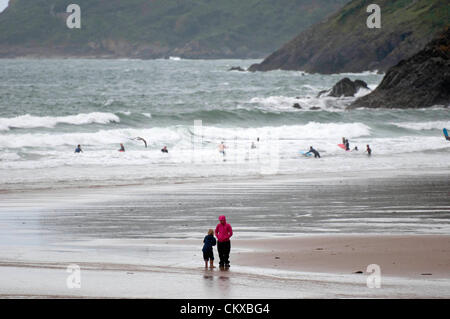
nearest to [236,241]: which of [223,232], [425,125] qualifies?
[223,232]

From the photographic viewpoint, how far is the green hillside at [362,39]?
110 metres

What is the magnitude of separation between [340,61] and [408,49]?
61.2ft

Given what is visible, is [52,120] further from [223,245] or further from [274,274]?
[274,274]

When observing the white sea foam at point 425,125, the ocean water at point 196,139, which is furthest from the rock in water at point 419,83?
the white sea foam at point 425,125

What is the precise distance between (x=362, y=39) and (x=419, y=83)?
67315 mm

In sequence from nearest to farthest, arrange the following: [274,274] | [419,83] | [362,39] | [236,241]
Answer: [274,274] < [236,241] < [419,83] < [362,39]

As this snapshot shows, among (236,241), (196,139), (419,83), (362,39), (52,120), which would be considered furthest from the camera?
(362,39)

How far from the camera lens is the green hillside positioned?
110375 millimetres

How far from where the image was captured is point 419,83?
5878cm

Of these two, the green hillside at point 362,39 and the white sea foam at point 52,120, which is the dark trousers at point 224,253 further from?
the green hillside at point 362,39

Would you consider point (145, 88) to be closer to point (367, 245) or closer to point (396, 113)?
point (396, 113)
